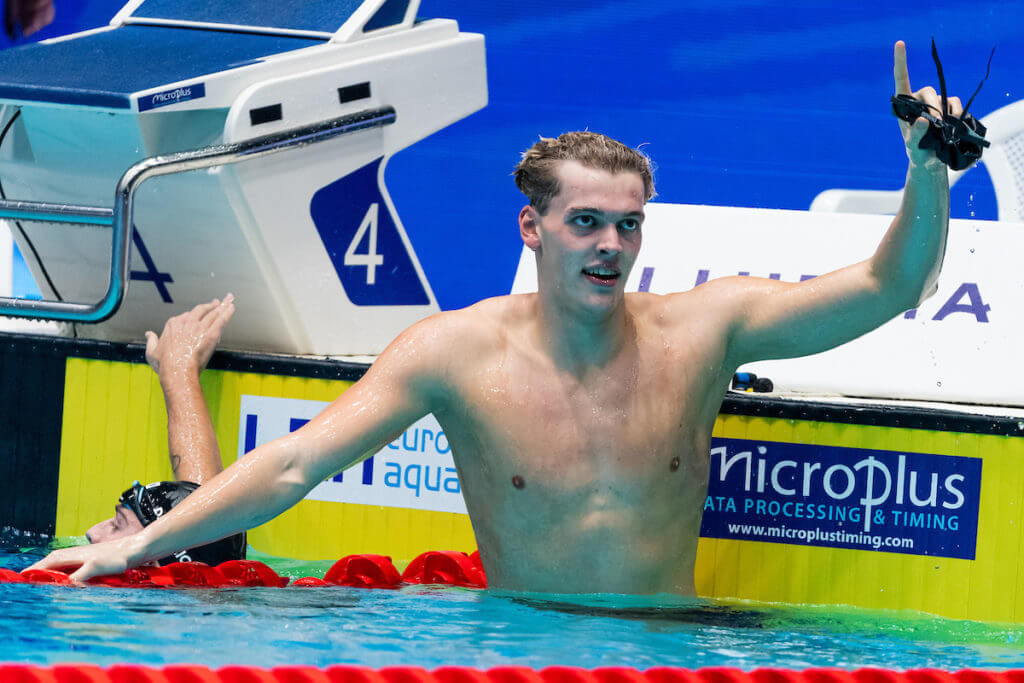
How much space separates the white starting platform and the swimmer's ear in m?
1.21

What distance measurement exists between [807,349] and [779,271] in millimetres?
797

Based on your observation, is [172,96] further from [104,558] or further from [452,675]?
[452,675]

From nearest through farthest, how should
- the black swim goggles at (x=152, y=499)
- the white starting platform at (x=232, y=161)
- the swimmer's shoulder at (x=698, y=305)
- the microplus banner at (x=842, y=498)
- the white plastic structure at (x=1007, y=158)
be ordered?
the swimmer's shoulder at (x=698, y=305) → the black swim goggles at (x=152, y=499) → the microplus banner at (x=842, y=498) → the white starting platform at (x=232, y=161) → the white plastic structure at (x=1007, y=158)

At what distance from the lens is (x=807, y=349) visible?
3029mm

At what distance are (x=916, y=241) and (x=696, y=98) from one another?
3200mm

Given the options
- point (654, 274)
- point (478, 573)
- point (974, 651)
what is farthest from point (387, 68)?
point (974, 651)

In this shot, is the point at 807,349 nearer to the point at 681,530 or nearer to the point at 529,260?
the point at 681,530

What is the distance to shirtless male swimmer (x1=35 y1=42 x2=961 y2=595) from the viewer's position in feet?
9.37

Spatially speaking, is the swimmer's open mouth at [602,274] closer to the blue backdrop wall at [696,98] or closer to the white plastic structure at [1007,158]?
the white plastic structure at [1007,158]

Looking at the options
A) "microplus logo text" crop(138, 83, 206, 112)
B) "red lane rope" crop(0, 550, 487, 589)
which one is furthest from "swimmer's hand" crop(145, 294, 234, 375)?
"red lane rope" crop(0, 550, 487, 589)

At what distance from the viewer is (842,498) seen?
3.49 m

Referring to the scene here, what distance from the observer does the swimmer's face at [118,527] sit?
3255 millimetres

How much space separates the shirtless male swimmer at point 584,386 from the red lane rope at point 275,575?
30 cm

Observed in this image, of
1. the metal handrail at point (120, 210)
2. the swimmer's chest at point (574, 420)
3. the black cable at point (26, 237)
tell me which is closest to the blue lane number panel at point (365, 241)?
the metal handrail at point (120, 210)
